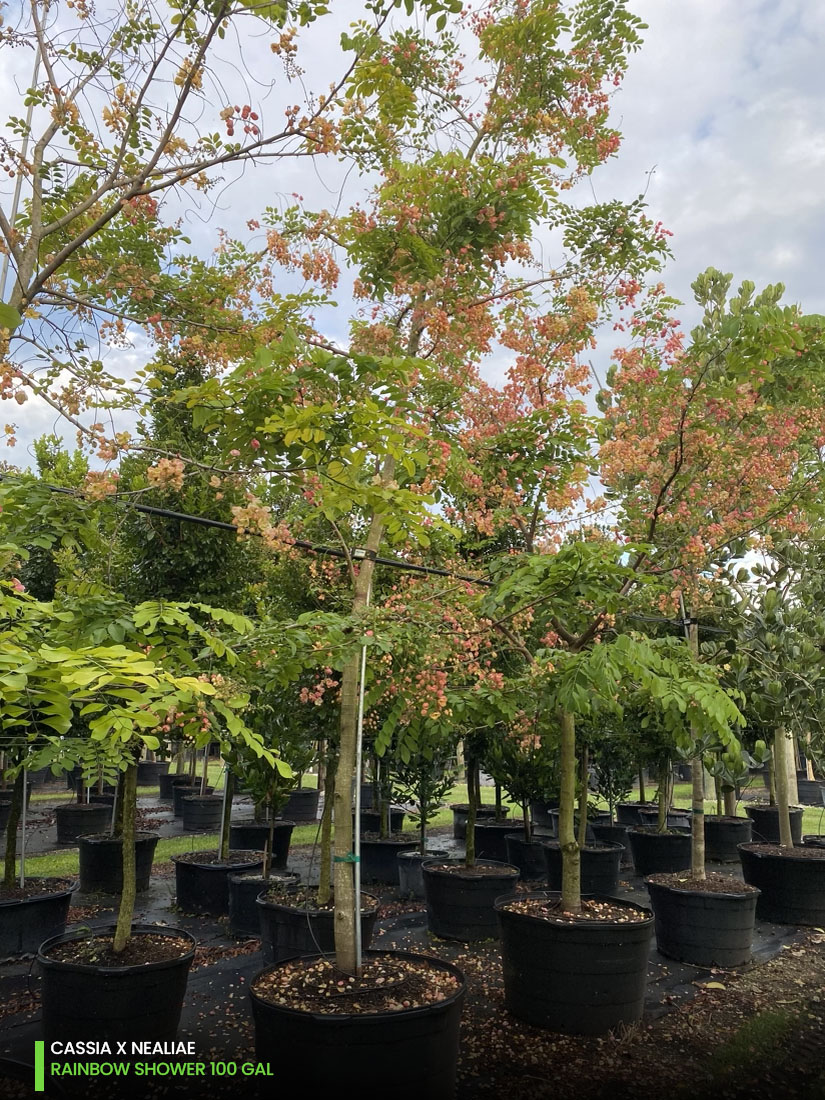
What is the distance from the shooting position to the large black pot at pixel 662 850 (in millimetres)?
10078

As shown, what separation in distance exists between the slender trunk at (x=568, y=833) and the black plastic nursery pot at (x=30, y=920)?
4.32 m

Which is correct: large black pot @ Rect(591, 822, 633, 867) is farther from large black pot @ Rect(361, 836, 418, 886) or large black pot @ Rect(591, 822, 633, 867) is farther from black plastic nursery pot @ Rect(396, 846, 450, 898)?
black plastic nursery pot @ Rect(396, 846, 450, 898)

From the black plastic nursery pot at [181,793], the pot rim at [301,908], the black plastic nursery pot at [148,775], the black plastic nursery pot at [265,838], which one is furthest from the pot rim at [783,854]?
the black plastic nursery pot at [148,775]

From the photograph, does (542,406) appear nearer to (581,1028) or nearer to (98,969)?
(581,1028)

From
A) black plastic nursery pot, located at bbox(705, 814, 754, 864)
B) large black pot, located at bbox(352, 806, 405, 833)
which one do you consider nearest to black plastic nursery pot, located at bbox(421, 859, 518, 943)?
large black pot, located at bbox(352, 806, 405, 833)

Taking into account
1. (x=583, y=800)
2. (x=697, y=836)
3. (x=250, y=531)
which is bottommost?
(x=697, y=836)

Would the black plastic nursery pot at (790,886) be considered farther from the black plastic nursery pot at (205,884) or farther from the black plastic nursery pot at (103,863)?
the black plastic nursery pot at (103,863)

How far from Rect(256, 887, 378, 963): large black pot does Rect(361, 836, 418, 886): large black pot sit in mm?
4309

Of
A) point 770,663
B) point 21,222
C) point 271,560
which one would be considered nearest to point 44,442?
point 271,560

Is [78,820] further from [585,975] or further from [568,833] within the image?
[585,975]

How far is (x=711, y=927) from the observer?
661 cm

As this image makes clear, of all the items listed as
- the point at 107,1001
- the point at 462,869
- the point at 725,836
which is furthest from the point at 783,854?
the point at 107,1001

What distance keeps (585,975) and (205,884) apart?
15.1 ft

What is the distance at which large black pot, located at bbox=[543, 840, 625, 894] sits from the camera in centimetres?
905
